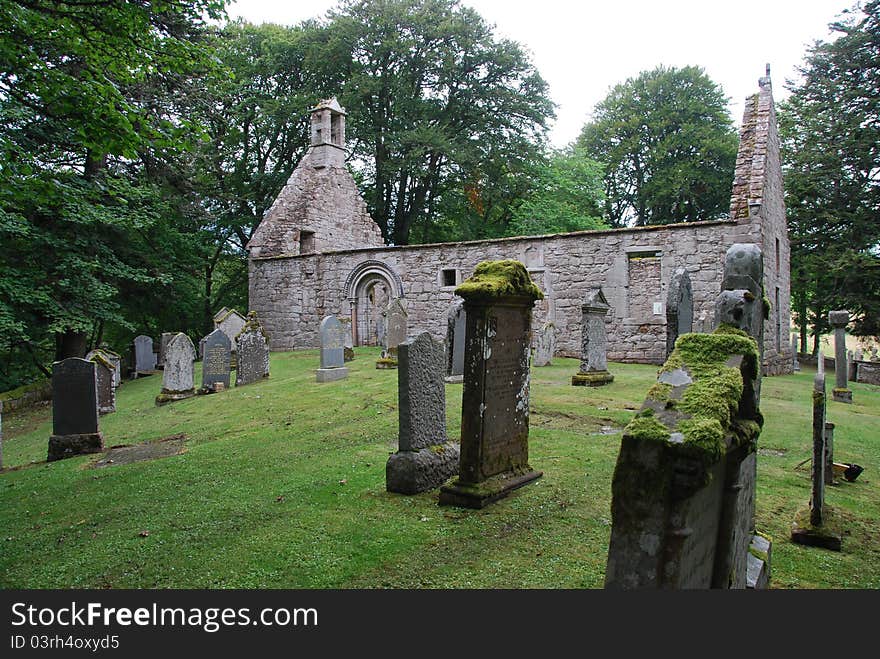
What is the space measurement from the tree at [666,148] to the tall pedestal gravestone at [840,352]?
20.4 metres

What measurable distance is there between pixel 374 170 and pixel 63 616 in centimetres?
2913

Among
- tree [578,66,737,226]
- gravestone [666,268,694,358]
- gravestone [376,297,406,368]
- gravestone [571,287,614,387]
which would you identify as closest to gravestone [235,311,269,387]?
gravestone [376,297,406,368]

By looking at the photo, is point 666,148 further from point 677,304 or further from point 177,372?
point 177,372

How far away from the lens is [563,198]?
2909cm

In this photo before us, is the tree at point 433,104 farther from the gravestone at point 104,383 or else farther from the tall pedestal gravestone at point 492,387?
the tall pedestal gravestone at point 492,387

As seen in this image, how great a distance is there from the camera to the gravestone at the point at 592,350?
10617 millimetres

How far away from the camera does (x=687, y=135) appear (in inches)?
1184

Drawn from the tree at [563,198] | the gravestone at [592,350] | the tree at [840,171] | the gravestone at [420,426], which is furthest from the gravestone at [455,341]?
the tree at [563,198]

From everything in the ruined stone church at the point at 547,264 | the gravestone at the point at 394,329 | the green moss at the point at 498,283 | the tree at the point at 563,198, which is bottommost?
the gravestone at the point at 394,329

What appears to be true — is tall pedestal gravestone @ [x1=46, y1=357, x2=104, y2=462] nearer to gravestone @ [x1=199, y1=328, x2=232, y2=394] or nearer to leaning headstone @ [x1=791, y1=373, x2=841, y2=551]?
gravestone @ [x1=199, y1=328, x2=232, y2=394]

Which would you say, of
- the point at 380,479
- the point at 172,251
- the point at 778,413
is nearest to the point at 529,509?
the point at 380,479

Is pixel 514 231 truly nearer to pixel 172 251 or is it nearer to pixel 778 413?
pixel 172 251

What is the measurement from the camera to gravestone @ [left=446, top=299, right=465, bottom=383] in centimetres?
1035

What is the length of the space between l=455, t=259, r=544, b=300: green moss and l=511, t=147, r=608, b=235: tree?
22.1 metres
